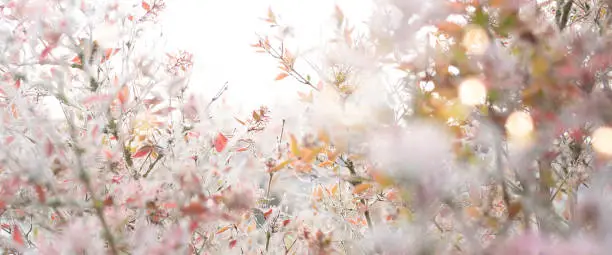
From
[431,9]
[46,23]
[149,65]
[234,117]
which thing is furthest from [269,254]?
[431,9]

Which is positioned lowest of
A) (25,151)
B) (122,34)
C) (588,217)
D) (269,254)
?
(269,254)

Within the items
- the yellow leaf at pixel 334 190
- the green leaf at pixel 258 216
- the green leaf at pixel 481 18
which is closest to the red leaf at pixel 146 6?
the green leaf at pixel 258 216

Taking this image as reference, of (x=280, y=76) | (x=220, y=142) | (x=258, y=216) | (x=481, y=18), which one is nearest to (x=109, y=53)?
(x=220, y=142)

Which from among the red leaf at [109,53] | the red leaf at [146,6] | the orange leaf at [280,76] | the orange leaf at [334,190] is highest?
the orange leaf at [280,76]

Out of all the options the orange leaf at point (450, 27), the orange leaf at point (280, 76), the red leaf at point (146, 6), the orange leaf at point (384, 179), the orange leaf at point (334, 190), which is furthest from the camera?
the orange leaf at point (334, 190)

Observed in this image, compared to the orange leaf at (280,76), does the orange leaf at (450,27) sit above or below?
above

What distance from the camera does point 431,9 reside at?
4.12 feet

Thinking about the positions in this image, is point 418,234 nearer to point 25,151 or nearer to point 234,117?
point 25,151

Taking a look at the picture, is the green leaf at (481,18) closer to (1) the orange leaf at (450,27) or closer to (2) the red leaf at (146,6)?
(1) the orange leaf at (450,27)

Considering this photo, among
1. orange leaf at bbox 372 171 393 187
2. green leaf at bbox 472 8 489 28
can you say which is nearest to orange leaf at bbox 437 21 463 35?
green leaf at bbox 472 8 489 28

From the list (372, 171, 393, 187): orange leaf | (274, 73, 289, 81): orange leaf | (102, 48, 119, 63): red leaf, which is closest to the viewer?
(372, 171, 393, 187): orange leaf

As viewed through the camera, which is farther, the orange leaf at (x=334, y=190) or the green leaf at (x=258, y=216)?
the green leaf at (x=258, y=216)

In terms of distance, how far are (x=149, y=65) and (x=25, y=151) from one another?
125cm

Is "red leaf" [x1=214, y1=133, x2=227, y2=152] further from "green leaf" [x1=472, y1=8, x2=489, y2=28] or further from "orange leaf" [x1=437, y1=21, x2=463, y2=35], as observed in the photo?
"green leaf" [x1=472, y1=8, x2=489, y2=28]
